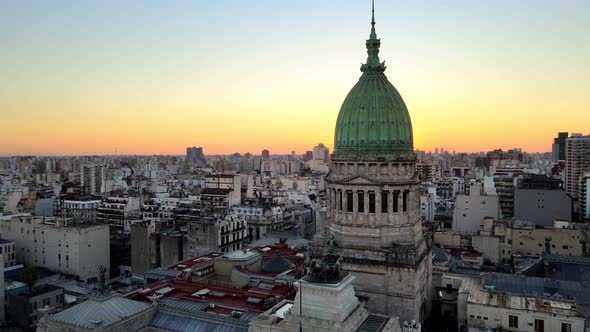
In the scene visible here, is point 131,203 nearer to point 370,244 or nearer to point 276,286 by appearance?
point 276,286

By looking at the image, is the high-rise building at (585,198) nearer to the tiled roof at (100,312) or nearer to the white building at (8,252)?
the tiled roof at (100,312)

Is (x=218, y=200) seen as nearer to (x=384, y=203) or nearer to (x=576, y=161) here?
(x=384, y=203)

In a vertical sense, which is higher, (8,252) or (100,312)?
(100,312)

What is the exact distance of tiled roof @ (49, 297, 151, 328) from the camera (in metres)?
37.6

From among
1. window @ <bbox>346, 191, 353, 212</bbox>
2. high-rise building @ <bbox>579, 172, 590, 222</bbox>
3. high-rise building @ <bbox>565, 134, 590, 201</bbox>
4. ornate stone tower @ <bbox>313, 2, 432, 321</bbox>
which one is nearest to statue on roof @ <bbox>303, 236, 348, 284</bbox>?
ornate stone tower @ <bbox>313, 2, 432, 321</bbox>

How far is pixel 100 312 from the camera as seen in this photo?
38.6 meters

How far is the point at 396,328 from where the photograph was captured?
119 ft

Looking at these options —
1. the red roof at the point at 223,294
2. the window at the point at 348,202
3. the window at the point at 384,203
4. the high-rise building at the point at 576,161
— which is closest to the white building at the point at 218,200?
the red roof at the point at 223,294

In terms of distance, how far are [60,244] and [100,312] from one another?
53791 millimetres

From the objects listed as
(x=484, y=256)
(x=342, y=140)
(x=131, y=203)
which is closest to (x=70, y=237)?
(x=131, y=203)

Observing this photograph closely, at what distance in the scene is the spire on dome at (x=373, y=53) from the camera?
46.5 meters

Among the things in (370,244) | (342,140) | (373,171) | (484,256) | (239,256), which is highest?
(342,140)

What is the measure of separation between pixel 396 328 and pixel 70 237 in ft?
223

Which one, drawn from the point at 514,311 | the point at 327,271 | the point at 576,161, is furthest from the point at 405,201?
the point at 576,161
